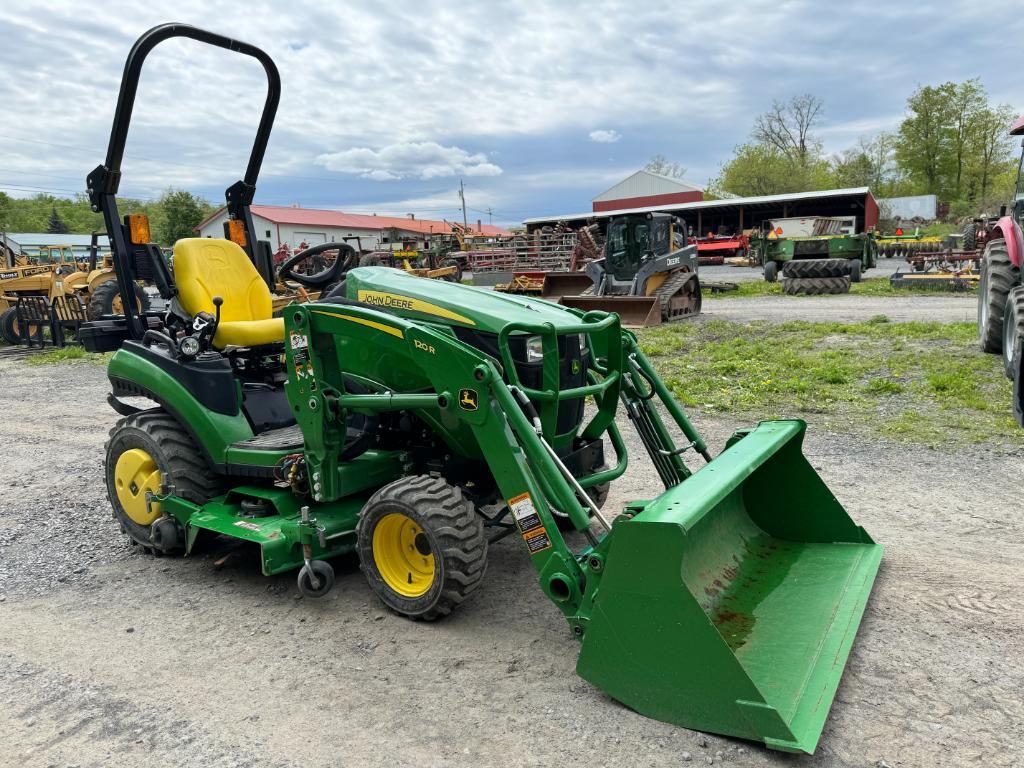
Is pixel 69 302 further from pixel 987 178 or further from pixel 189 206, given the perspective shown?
pixel 987 178

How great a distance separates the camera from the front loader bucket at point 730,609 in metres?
2.51

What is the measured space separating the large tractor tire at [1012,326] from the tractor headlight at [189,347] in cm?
629

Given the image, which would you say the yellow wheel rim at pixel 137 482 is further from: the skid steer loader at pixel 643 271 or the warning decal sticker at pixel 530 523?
the skid steer loader at pixel 643 271

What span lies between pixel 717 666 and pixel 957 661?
114 centimetres

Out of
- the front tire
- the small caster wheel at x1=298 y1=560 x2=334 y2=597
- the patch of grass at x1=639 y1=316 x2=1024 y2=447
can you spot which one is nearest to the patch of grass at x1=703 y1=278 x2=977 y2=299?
the front tire

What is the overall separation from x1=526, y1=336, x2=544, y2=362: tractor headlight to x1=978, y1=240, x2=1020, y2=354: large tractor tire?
270 inches

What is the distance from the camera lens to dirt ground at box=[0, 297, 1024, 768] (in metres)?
2.57

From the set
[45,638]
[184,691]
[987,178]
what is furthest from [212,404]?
[987,178]

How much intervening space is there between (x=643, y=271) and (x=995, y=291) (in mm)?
7050

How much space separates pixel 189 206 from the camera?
5966 cm

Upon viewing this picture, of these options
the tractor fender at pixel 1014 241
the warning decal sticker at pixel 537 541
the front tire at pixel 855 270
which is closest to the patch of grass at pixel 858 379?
the tractor fender at pixel 1014 241

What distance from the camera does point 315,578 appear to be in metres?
3.58

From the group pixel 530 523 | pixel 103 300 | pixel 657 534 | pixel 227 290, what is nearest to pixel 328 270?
pixel 227 290

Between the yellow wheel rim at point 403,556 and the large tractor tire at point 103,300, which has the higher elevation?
the large tractor tire at point 103,300
